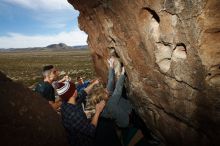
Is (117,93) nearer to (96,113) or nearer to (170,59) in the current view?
(170,59)

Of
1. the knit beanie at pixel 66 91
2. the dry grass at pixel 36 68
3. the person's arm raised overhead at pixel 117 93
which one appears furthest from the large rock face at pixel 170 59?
the dry grass at pixel 36 68

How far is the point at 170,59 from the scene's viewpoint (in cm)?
690

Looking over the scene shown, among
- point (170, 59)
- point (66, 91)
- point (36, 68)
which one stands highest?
point (170, 59)

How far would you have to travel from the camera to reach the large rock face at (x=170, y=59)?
5809 mm

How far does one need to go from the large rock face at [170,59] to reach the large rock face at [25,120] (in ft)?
9.70

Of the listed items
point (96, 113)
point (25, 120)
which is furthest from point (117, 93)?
point (25, 120)

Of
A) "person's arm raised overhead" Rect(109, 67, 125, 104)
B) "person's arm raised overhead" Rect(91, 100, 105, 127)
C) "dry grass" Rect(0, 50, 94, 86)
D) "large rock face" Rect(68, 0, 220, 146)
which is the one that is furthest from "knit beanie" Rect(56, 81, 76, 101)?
"dry grass" Rect(0, 50, 94, 86)

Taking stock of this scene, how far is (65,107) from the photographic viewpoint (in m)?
5.54

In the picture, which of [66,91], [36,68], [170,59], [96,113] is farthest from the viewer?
[36,68]

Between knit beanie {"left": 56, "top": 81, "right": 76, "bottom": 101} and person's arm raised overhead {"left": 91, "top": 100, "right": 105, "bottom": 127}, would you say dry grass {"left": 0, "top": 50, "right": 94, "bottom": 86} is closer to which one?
person's arm raised overhead {"left": 91, "top": 100, "right": 105, "bottom": 127}

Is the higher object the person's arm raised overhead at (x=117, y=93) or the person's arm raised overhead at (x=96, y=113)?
the person's arm raised overhead at (x=96, y=113)

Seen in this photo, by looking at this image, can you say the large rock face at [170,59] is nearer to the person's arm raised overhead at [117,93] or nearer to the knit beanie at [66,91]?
the person's arm raised overhead at [117,93]

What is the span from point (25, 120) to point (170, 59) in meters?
3.56

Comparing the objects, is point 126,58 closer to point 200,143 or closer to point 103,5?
point 103,5
